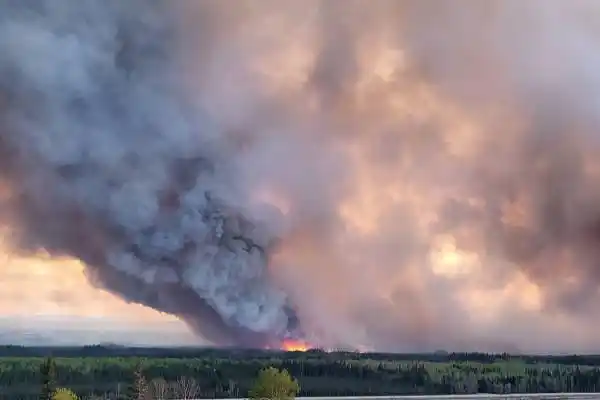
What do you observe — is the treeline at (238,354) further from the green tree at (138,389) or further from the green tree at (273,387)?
the green tree at (273,387)

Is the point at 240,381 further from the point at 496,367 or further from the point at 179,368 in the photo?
the point at 496,367

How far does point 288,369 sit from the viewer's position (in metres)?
41.0

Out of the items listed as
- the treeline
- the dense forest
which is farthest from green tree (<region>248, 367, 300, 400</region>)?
the treeline

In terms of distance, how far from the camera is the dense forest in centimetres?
3781

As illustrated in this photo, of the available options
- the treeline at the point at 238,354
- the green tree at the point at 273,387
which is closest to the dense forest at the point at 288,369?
the treeline at the point at 238,354

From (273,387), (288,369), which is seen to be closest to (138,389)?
(273,387)

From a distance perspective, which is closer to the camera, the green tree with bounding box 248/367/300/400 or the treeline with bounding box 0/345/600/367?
the green tree with bounding box 248/367/300/400

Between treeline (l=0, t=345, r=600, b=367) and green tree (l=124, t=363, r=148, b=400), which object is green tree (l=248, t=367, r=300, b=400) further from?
treeline (l=0, t=345, r=600, b=367)

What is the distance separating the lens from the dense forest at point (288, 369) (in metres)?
37.8

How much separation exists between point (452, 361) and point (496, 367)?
110 inches

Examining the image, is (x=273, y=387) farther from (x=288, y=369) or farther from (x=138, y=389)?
(x=288, y=369)

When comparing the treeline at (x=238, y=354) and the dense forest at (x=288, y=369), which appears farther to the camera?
the treeline at (x=238, y=354)

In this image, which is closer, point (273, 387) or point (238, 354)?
point (273, 387)

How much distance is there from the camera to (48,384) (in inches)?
1144
